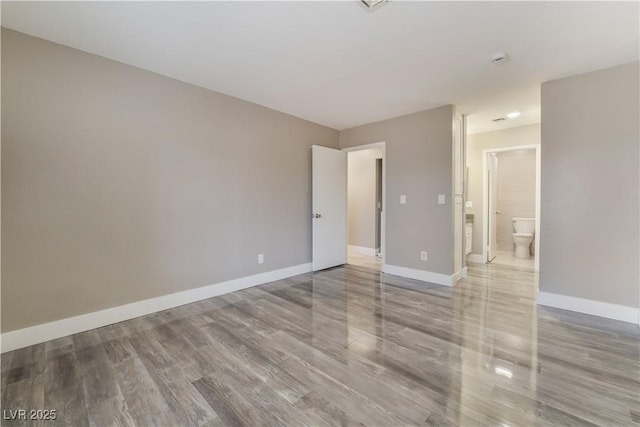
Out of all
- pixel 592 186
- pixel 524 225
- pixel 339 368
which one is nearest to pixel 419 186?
pixel 592 186

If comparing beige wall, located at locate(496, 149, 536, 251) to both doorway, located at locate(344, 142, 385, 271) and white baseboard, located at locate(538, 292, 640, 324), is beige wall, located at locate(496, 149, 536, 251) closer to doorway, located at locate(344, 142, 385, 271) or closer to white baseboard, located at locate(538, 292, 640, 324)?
doorway, located at locate(344, 142, 385, 271)

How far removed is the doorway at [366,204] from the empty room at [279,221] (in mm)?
1794

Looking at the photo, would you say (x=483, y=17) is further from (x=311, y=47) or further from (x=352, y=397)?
(x=352, y=397)

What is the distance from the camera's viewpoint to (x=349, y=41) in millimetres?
2129

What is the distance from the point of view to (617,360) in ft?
6.11

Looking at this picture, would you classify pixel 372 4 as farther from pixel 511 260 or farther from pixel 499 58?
pixel 511 260

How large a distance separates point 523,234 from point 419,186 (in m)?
3.15

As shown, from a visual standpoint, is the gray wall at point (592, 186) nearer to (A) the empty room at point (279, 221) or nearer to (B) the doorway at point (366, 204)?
(A) the empty room at point (279, 221)

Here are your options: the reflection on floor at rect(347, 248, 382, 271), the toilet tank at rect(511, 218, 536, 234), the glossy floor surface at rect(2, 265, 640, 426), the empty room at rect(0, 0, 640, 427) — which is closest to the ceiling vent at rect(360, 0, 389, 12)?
the empty room at rect(0, 0, 640, 427)

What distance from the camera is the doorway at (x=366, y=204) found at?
5.65m

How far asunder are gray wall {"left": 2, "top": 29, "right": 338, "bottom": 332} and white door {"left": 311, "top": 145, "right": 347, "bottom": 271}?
3.03 ft

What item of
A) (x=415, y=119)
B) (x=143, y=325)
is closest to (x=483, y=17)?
(x=415, y=119)

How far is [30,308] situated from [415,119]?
4.61 meters

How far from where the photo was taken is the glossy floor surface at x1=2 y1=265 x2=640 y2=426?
1408mm
